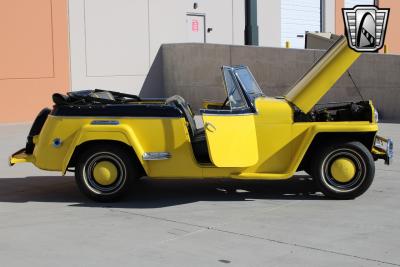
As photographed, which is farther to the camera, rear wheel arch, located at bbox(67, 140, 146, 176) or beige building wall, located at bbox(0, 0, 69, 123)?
beige building wall, located at bbox(0, 0, 69, 123)

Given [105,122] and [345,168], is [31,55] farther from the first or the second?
[345,168]

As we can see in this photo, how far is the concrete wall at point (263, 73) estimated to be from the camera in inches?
588

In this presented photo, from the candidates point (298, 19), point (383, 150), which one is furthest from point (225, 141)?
point (298, 19)

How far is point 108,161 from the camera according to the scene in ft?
23.7

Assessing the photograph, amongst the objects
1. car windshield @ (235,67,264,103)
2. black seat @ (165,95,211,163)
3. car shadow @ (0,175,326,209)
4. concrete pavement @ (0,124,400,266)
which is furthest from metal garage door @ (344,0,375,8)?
black seat @ (165,95,211,163)

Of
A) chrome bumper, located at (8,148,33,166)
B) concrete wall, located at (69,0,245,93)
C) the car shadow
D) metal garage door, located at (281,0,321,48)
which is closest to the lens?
the car shadow

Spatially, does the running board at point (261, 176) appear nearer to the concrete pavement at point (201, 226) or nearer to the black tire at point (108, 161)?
the concrete pavement at point (201, 226)

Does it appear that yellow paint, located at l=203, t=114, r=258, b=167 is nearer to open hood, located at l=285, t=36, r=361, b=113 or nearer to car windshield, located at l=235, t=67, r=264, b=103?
car windshield, located at l=235, t=67, r=264, b=103

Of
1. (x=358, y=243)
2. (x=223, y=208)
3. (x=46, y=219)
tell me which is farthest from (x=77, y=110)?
(x=358, y=243)

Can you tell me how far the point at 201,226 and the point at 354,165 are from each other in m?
1.98

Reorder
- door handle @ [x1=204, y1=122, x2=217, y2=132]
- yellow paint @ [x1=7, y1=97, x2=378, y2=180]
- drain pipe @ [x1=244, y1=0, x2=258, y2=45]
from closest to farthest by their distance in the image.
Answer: door handle @ [x1=204, y1=122, x2=217, y2=132] < yellow paint @ [x1=7, y1=97, x2=378, y2=180] < drain pipe @ [x1=244, y1=0, x2=258, y2=45]

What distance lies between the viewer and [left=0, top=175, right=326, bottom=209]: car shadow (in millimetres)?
7375

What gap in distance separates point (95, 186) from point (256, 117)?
1940 millimetres

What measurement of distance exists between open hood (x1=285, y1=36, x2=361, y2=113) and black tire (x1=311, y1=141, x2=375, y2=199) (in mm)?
552
